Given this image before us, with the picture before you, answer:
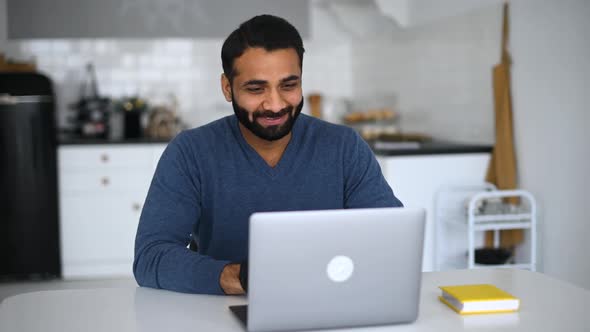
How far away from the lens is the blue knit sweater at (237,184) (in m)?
1.66

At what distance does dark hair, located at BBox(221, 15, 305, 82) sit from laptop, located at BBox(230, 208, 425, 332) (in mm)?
604

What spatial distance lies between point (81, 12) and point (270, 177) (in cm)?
387

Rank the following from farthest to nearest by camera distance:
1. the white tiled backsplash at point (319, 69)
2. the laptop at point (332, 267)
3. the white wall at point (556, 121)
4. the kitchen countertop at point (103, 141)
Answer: the kitchen countertop at point (103, 141), the white tiled backsplash at point (319, 69), the white wall at point (556, 121), the laptop at point (332, 267)

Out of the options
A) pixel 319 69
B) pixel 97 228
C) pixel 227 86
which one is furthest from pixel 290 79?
pixel 319 69

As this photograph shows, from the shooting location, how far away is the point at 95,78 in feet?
17.4

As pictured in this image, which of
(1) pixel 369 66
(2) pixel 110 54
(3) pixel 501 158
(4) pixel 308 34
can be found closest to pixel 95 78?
(2) pixel 110 54

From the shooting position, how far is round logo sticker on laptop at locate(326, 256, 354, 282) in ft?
3.83

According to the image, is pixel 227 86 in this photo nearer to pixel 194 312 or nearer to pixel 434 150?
pixel 194 312

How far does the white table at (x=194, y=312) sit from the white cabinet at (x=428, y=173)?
1.93 meters

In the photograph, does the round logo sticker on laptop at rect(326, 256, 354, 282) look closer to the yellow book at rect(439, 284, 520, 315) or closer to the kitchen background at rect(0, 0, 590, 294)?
the yellow book at rect(439, 284, 520, 315)

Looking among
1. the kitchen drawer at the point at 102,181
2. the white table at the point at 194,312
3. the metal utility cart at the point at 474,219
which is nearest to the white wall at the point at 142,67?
the kitchen drawer at the point at 102,181

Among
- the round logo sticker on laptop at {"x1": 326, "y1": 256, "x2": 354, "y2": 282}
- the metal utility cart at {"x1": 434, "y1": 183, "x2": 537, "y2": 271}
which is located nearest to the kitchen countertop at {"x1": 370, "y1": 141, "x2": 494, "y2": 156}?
the metal utility cart at {"x1": 434, "y1": 183, "x2": 537, "y2": 271}

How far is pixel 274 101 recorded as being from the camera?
5.33ft

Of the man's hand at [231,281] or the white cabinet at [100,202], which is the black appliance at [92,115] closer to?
the white cabinet at [100,202]
